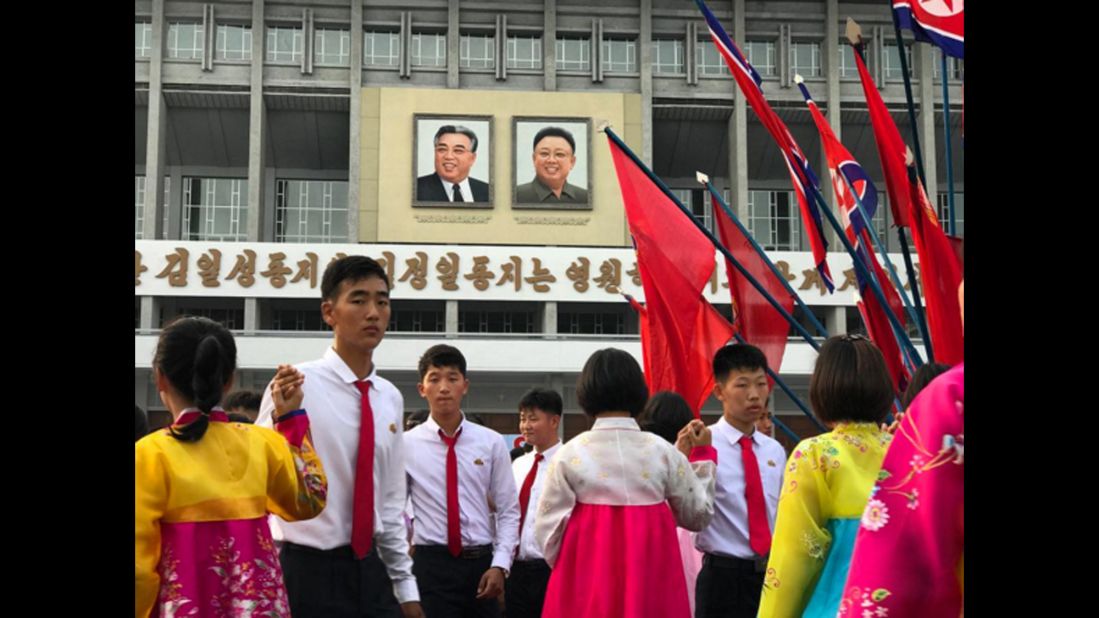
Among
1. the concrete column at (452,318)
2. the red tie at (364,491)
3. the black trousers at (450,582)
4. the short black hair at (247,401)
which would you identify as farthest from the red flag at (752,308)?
→ the concrete column at (452,318)

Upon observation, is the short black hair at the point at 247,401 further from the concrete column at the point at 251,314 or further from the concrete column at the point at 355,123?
the concrete column at the point at 355,123

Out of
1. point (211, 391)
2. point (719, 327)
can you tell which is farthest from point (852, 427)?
point (719, 327)

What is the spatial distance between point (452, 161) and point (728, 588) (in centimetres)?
2176

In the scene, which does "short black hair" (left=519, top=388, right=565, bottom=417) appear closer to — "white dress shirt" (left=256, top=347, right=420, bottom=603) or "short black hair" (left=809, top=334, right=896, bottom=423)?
"white dress shirt" (left=256, top=347, right=420, bottom=603)

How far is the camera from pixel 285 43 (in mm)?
26312

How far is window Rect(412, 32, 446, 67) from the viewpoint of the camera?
26469 mm

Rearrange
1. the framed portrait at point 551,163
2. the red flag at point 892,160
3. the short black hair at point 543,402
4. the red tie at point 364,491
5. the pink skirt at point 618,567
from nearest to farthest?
the red tie at point 364,491 → the pink skirt at point 618,567 → the short black hair at point 543,402 → the red flag at point 892,160 → the framed portrait at point 551,163

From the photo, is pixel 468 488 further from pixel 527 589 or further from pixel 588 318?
pixel 588 318

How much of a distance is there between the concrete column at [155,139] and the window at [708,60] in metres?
13.2

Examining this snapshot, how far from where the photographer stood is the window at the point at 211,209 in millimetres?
27306

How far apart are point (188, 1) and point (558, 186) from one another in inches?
403
